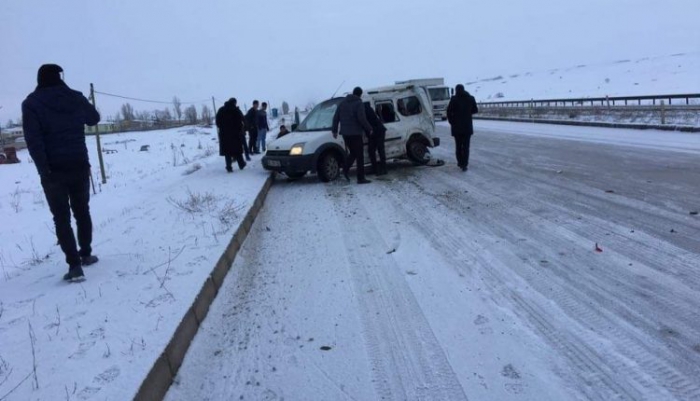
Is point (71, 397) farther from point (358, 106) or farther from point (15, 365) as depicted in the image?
point (358, 106)

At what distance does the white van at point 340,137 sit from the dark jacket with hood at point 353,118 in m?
0.86

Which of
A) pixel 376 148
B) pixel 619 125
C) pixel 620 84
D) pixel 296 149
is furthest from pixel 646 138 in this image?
pixel 620 84

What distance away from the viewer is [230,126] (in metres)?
13.4

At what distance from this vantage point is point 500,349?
3732 mm

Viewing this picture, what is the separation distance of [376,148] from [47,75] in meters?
7.90

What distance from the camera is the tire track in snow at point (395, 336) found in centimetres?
334

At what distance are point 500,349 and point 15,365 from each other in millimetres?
3286

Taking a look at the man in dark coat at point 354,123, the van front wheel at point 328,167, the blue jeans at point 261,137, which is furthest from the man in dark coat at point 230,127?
the blue jeans at point 261,137

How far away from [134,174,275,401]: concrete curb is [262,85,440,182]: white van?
5.43 meters

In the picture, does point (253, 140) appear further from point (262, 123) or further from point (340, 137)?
point (340, 137)

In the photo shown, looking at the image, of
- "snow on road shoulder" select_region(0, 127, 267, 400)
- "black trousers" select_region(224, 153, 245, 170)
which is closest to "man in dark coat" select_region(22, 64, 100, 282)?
"snow on road shoulder" select_region(0, 127, 267, 400)

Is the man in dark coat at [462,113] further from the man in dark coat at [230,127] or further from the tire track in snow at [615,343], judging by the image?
the tire track in snow at [615,343]

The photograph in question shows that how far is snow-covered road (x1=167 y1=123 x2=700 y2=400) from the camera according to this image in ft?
11.1

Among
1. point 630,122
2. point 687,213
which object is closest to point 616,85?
point 630,122
